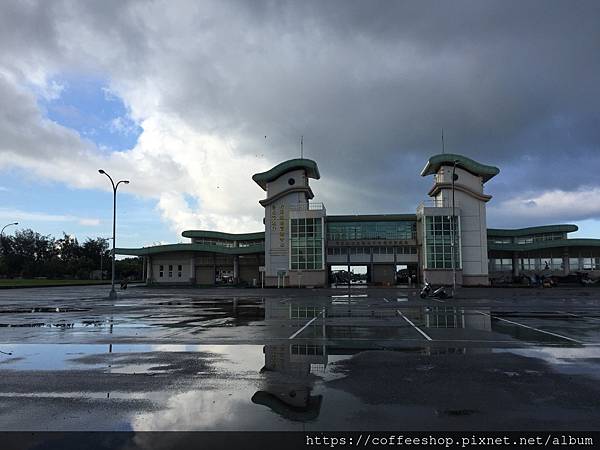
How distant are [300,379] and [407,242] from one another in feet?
192

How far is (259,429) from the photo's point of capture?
5465mm

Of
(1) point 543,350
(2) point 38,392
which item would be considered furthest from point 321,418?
(1) point 543,350

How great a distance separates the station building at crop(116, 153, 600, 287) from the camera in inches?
2355

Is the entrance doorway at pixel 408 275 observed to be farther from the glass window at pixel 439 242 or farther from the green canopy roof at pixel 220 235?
the green canopy roof at pixel 220 235

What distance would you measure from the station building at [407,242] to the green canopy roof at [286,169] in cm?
14

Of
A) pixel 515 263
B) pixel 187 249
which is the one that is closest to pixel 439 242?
pixel 515 263

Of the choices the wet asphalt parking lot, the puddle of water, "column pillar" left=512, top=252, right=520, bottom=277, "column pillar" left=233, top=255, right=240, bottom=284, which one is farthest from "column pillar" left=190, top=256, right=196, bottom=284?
the puddle of water

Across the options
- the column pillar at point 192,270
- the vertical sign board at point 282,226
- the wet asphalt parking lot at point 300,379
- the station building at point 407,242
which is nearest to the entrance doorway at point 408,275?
the station building at point 407,242

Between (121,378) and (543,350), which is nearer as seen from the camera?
(121,378)

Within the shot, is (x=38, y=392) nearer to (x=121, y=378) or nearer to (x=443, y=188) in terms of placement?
(x=121, y=378)

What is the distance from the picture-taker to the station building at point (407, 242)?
59812 millimetres

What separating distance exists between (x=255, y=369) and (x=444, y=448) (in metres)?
4.63

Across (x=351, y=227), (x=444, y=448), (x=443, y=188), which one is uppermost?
(x=443, y=188)

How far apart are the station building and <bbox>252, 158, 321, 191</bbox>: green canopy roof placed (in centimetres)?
14
